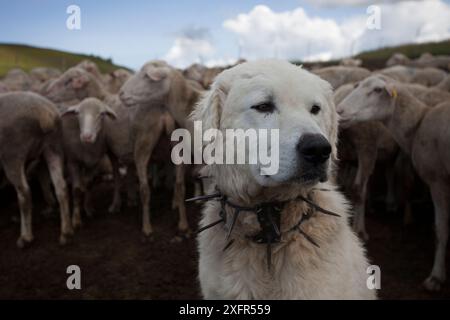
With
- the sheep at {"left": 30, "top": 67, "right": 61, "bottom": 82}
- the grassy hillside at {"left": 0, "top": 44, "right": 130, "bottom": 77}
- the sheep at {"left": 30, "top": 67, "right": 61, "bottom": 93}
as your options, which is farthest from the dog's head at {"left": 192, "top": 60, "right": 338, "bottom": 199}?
the grassy hillside at {"left": 0, "top": 44, "right": 130, "bottom": 77}

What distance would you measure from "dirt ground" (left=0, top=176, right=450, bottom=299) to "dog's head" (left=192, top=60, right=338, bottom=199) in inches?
116

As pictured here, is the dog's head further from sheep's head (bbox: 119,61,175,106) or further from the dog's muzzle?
sheep's head (bbox: 119,61,175,106)

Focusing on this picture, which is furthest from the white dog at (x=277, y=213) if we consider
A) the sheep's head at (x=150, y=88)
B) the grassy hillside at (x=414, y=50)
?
the grassy hillside at (x=414, y=50)

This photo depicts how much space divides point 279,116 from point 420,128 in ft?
12.3

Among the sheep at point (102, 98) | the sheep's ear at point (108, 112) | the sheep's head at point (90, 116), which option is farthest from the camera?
the sheep at point (102, 98)

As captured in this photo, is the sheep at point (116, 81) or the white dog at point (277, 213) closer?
the white dog at point (277, 213)

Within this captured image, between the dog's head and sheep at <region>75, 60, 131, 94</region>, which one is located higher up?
sheep at <region>75, 60, 131, 94</region>

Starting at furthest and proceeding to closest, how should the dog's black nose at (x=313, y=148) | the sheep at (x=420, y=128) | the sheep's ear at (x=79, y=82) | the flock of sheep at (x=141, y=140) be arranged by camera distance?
the sheep's ear at (x=79, y=82), the flock of sheep at (x=141, y=140), the sheep at (x=420, y=128), the dog's black nose at (x=313, y=148)

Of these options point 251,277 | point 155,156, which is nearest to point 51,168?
point 155,156

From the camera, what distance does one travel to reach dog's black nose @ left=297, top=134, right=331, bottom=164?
2.09m

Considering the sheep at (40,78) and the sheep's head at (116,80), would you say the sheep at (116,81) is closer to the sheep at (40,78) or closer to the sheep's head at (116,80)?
the sheep's head at (116,80)

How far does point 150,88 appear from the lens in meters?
6.55

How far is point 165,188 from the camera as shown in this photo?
8.73m

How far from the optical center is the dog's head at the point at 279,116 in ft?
7.06
